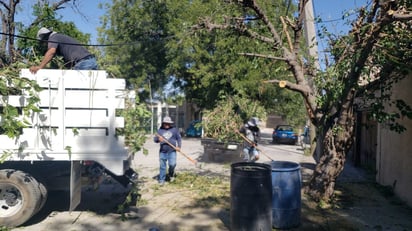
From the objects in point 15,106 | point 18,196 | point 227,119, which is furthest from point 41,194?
point 227,119

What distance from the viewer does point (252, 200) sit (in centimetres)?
520

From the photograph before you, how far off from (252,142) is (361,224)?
15.8 ft

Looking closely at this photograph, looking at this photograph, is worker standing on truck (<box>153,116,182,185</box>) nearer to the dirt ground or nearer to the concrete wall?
the dirt ground

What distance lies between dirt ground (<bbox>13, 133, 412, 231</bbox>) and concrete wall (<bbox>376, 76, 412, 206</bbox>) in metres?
0.28

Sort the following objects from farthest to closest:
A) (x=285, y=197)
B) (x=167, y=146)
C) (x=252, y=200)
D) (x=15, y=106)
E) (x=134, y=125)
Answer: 1. (x=167, y=146)
2. (x=134, y=125)
3. (x=285, y=197)
4. (x=15, y=106)
5. (x=252, y=200)

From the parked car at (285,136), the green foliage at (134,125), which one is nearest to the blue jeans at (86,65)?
the green foliage at (134,125)

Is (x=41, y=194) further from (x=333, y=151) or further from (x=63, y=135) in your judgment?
(x=333, y=151)

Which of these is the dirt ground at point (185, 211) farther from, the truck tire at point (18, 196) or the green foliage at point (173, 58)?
the green foliage at point (173, 58)

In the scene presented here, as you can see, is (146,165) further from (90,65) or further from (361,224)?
(361,224)

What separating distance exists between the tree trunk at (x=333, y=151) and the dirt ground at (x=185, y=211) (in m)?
0.32

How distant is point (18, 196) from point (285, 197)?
403 centimetres

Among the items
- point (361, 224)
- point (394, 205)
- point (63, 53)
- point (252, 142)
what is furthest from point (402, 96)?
point (63, 53)

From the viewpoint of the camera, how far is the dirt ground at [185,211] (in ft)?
19.8

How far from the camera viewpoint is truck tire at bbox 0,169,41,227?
5.60m
